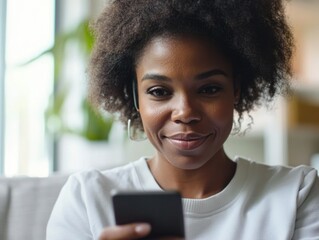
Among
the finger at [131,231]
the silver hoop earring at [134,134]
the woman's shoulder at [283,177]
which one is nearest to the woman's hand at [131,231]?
the finger at [131,231]

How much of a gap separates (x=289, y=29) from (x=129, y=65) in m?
0.29

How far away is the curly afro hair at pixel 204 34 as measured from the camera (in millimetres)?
1052

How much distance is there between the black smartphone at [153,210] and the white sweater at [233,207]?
24cm

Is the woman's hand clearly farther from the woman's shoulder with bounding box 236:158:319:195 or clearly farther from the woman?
the woman's shoulder with bounding box 236:158:319:195

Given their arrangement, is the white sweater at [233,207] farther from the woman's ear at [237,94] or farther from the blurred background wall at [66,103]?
the blurred background wall at [66,103]

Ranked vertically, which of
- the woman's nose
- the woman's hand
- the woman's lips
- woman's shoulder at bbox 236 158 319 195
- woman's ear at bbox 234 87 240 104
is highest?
woman's ear at bbox 234 87 240 104

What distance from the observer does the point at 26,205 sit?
1270 millimetres

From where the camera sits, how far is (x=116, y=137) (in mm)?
2756

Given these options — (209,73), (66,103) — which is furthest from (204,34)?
(66,103)

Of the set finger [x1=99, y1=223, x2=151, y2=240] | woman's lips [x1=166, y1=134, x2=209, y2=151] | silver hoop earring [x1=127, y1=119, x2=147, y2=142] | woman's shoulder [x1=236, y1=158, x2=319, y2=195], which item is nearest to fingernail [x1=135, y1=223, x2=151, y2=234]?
finger [x1=99, y1=223, x2=151, y2=240]

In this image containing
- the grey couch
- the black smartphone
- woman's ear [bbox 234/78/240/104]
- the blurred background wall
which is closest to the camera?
the black smartphone

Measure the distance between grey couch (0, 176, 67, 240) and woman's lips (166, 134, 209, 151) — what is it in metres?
0.35

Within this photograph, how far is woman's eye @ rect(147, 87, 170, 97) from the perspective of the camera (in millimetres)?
1052

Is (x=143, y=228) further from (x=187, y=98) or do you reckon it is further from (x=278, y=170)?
(x=278, y=170)
